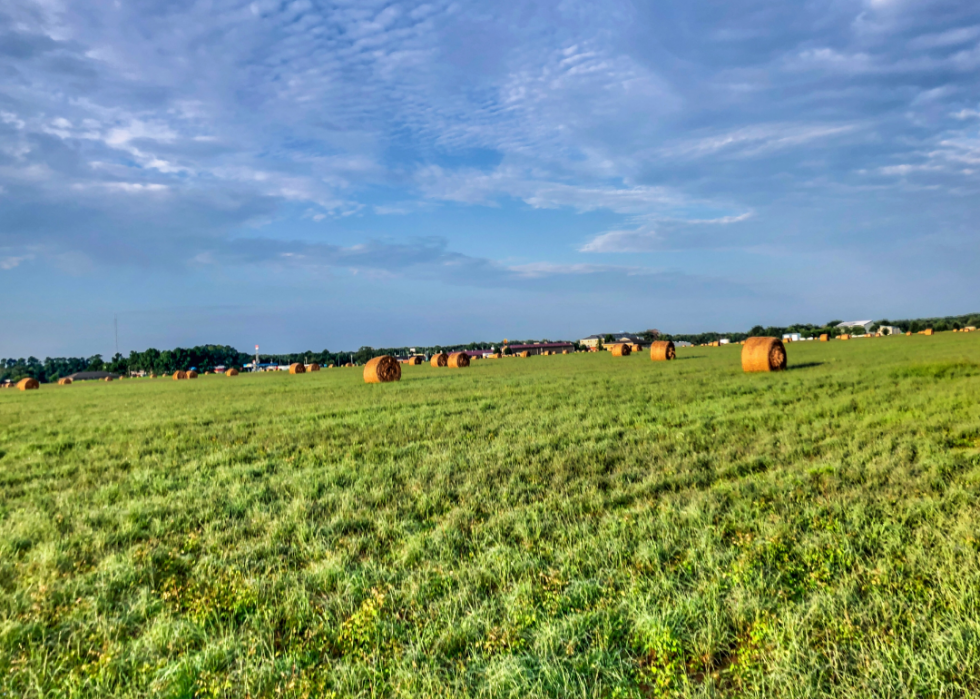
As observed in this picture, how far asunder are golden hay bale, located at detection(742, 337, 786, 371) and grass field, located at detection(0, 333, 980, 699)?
18.1 m

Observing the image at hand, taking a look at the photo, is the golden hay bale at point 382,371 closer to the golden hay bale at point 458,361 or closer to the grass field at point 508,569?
the golden hay bale at point 458,361

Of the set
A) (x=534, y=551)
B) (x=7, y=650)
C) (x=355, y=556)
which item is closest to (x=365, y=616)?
(x=355, y=556)

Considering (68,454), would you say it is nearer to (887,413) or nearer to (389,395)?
(389,395)

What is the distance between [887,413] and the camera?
12.8 meters

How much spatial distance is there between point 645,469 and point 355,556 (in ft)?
16.0

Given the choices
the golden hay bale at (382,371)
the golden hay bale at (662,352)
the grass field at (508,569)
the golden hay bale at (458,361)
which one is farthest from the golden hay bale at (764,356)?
the golden hay bale at (458,361)

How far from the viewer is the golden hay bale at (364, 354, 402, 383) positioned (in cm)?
3388

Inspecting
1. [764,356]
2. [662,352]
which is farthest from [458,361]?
[764,356]

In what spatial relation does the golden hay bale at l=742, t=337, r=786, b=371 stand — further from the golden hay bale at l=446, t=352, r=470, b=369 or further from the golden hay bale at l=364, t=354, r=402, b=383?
the golden hay bale at l=446, t=352, r=470, b=369

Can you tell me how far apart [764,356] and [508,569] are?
27.5 m

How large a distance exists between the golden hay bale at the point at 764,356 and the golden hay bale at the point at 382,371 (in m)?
20.4

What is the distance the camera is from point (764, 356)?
2862cm

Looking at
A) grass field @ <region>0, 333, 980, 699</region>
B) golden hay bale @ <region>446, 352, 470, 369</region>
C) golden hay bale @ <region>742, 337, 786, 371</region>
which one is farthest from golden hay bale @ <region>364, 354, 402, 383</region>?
grass field @ <region>0, 333, 980, 699</region>

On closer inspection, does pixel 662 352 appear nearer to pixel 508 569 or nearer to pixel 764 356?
pixel 764 356
